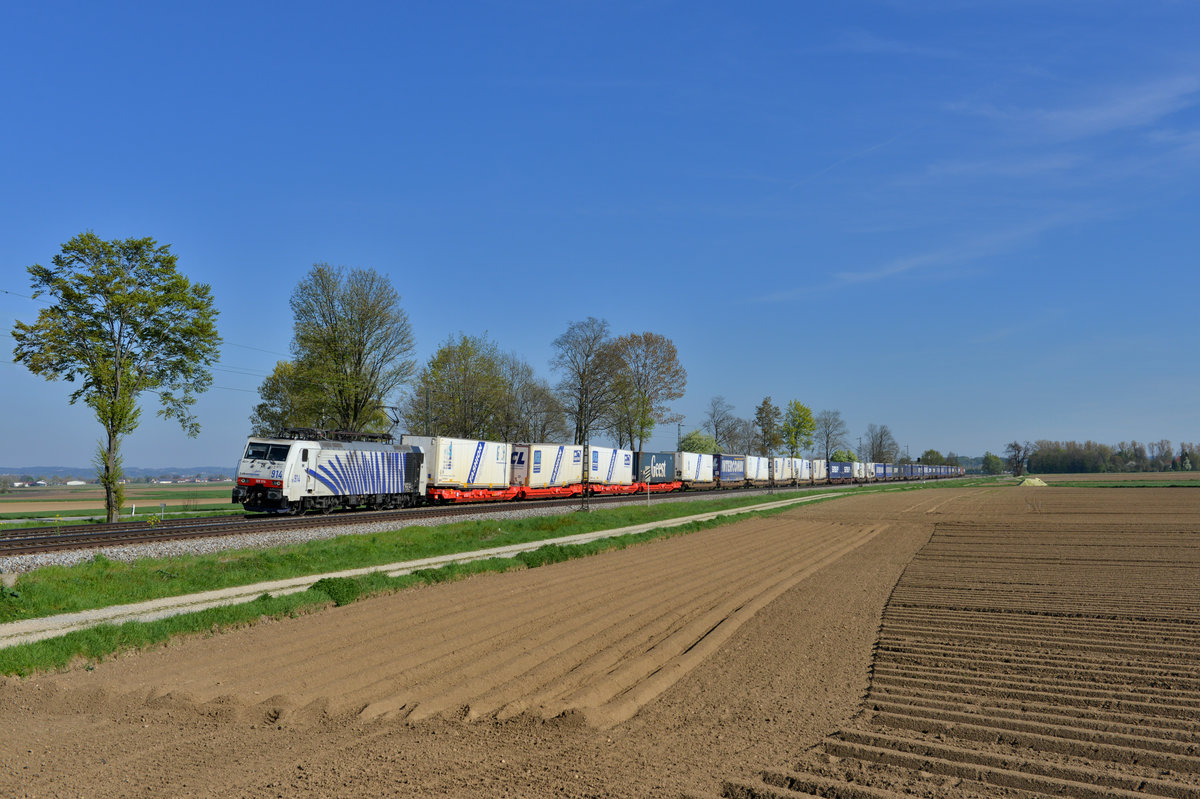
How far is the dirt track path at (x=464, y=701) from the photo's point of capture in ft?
20.4

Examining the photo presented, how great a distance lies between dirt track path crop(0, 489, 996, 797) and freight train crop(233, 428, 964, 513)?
17.8 meters

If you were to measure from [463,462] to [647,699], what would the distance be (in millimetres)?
32034

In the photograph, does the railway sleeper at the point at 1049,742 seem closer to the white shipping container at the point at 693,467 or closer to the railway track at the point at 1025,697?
the railway track at the point at 1025,697

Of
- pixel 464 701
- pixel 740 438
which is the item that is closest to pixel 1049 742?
pixel 464 701

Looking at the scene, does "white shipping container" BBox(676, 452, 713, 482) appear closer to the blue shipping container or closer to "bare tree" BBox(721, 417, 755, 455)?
the blue shipping container

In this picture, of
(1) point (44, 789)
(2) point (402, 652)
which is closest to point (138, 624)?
(2) point (402, 652)

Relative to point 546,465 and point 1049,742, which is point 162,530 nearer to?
point 546,465

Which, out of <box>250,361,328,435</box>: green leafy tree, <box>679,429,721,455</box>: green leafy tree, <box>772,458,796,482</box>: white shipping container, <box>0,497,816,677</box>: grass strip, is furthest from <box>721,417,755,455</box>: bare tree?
<box>0,497,816,677</box>: grass strip

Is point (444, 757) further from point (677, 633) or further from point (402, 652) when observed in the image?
point (677, 633)

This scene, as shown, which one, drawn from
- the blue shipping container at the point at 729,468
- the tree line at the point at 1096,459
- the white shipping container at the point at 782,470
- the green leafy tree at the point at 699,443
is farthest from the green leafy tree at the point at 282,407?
the tree line at the point at 1096,459

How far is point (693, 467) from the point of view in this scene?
64.6 metres

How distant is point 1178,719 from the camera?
284 inches

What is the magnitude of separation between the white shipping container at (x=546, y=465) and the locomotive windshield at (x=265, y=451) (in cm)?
1588

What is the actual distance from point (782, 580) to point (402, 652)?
30.6 feet
